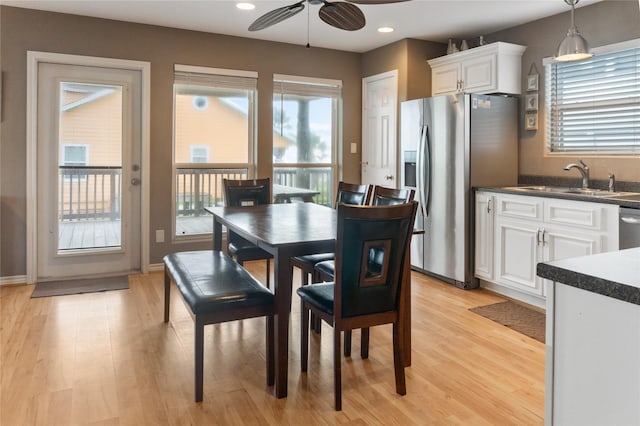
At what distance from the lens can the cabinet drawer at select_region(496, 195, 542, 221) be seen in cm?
355

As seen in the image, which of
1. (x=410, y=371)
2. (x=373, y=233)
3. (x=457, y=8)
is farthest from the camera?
(x=457, y=8)

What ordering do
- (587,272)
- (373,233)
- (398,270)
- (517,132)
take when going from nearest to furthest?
(587,272)
(373,233)
(398,270)
(517,132)

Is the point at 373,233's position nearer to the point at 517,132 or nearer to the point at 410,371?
the point at 410,371

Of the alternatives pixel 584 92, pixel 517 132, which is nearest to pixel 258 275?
pixel 517 132

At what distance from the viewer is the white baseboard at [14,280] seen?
413 cm

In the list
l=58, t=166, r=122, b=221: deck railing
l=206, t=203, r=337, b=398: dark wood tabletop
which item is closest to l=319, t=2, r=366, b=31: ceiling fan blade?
l=206, t=203, r=337, b=398: dark wood tabletop

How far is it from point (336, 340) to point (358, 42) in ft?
12.8

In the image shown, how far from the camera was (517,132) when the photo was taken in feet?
14.4

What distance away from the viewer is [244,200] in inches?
155

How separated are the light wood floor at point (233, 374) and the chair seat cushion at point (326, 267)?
1.50ft

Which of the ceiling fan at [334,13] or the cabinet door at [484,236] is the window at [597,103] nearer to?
the cabinet door at [484,236]

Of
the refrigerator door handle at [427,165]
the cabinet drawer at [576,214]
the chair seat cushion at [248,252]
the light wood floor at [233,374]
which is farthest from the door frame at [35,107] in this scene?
the cabinet drawer at [576,214]

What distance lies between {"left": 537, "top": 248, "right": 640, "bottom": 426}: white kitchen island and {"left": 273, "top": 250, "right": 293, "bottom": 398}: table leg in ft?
4.41

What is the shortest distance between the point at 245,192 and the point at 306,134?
1.81 m
